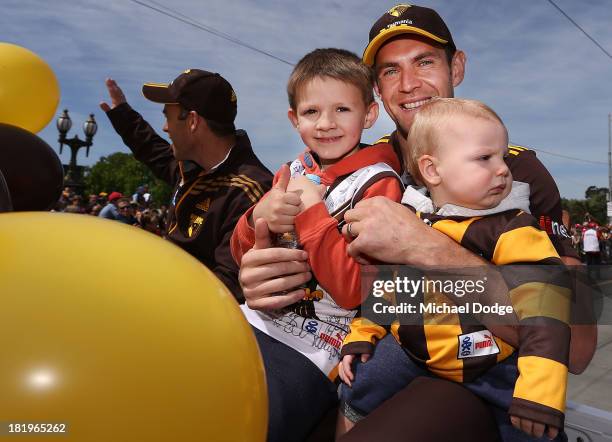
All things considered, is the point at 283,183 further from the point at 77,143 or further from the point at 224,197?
the point at 77,143

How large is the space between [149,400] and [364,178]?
3.17ft

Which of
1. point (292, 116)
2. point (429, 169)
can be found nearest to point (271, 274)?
point (429, 169)

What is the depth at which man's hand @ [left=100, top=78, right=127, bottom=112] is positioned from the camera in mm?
3234

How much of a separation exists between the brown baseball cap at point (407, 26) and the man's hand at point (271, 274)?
31.5 inches

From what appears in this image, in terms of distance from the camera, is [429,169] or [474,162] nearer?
[474,162]

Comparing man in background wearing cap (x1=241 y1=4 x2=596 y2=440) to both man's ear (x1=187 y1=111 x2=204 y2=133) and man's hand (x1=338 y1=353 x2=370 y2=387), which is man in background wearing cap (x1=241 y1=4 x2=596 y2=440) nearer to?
man's hand (x1=338 y1=353 x2=370 y2=387)

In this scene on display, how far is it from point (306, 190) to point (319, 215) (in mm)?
112

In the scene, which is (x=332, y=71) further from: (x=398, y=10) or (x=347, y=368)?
(x=347, y=368)

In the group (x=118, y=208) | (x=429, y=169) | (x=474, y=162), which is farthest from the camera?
(x=118, y=208)

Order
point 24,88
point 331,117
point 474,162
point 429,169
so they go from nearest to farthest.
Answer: point 474,162
point 429,169
point 331,117
point 24,88

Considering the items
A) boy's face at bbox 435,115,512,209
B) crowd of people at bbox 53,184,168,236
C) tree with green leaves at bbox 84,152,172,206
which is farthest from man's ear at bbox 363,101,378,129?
tree with green leaves at bbox 84,152,172,206

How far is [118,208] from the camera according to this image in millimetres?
10445

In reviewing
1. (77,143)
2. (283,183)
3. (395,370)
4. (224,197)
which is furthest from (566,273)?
(77,143)

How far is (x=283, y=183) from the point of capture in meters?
1.51
